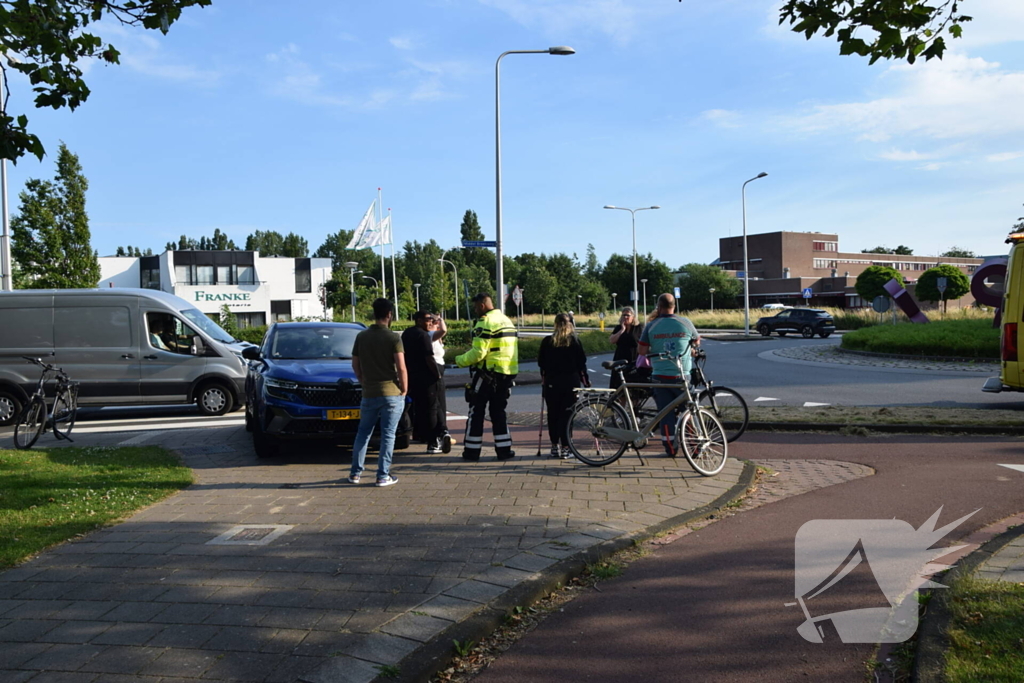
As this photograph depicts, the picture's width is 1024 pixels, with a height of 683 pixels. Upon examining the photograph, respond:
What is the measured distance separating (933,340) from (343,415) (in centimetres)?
2080

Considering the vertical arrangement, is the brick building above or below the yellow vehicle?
above

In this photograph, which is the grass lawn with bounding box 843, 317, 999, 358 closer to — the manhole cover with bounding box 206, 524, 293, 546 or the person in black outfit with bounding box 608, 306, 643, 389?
the person in black outfit with bounding box 608, 306, 643, 389

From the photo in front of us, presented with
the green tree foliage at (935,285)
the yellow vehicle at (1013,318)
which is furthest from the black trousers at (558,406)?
the green tree foliage at (935,285)

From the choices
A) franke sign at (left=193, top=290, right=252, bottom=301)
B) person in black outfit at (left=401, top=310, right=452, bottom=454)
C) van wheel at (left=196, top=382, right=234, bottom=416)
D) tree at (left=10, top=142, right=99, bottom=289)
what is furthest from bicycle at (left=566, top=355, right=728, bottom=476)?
franke sign at (left=193, top=290, right=252, bottom=301)

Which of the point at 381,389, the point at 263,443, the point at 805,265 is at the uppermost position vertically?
the point at 805,265

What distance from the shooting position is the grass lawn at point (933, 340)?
2238 cm

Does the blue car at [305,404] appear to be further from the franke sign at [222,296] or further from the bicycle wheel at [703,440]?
the franke sign at [222,296]

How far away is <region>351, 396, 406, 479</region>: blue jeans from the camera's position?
7.26 metres

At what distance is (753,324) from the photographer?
51625 millimetres

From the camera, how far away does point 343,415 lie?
859 centimetres

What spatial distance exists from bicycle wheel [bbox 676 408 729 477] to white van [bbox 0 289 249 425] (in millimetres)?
9339

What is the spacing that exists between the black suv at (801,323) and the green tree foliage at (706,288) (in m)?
39.8

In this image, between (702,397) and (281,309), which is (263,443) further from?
(281,309)

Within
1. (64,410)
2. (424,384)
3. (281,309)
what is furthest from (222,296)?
(424,384)
